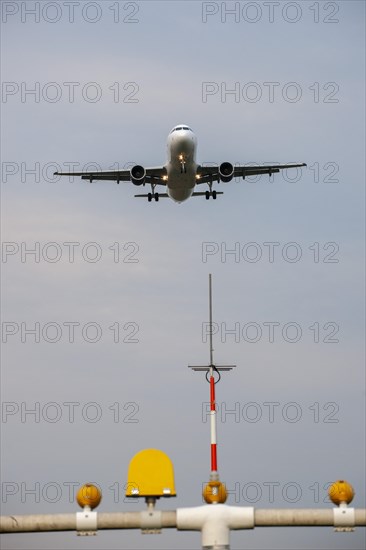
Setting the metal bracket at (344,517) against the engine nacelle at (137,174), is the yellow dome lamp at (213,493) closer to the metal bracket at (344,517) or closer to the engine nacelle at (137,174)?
the metal bracket at (344,517)

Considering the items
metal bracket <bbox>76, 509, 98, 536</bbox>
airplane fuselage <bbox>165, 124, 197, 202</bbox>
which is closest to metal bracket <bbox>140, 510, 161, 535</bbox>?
metal bracket <bbox>76, 509, 98, 536</bbox>

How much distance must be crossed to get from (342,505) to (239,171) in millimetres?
74542

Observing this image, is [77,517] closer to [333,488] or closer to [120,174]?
[333,488]

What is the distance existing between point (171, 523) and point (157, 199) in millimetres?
72308

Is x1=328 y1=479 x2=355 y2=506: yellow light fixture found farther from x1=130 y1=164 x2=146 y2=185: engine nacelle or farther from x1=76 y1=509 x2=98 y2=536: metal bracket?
x1=130 y1=164 x2=146 y2=185: engine nacelle

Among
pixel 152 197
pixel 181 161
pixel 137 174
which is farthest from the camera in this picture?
pixel 152 197

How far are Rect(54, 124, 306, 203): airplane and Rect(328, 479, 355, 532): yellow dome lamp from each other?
6264 centimetres

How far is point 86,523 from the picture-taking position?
644 inches

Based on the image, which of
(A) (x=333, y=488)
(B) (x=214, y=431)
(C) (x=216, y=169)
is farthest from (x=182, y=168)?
(A) (x=333, y=488)

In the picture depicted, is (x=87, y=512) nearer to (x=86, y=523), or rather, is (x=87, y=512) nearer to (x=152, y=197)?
(x=86, y=523)

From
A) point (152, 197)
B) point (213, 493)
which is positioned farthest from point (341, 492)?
point (152, 197)

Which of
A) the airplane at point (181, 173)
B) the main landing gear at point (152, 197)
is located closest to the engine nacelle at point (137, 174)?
the airplane at point (181, 173)

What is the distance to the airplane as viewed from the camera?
3086 inches

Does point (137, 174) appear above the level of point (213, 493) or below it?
above
